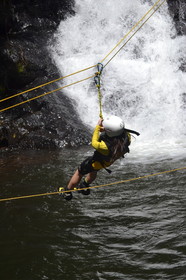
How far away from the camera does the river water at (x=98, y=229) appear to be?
4.58 metres

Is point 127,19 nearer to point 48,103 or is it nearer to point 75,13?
point 75,13

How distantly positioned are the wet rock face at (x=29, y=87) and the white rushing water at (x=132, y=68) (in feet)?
2.90

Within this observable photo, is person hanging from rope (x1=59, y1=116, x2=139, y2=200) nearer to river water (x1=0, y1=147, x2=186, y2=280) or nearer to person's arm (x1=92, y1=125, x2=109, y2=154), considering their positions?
person's arm (x1=92, y1=125, x2=109, y2=154)

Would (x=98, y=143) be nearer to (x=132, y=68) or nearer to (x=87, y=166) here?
(x=87, y=166)

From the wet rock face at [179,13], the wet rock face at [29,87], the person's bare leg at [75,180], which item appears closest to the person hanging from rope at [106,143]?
→ the person's bare leg at [75,180]

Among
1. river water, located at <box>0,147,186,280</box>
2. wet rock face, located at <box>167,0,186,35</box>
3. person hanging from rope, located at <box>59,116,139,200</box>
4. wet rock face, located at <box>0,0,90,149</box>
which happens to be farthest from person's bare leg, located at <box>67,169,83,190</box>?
wet rock face, located at <box>167,0,186,35</box>

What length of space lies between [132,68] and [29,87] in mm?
4853

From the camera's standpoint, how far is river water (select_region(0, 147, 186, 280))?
15.0 ft

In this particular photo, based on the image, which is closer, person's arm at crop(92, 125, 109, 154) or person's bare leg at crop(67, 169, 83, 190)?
person's arm at crop(92, 125, 109, 154)

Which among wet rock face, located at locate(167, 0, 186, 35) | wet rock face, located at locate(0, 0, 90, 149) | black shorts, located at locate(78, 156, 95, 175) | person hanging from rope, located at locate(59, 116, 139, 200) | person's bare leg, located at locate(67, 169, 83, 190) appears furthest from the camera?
wet rock face, located at locate(167, 0, 186, 35)

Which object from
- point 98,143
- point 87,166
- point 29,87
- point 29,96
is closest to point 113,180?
point 87,166

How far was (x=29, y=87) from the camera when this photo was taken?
44.8 feet

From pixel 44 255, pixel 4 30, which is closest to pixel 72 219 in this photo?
pixel 44 255

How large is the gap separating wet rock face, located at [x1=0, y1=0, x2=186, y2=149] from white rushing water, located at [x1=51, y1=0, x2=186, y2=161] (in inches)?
34.8
